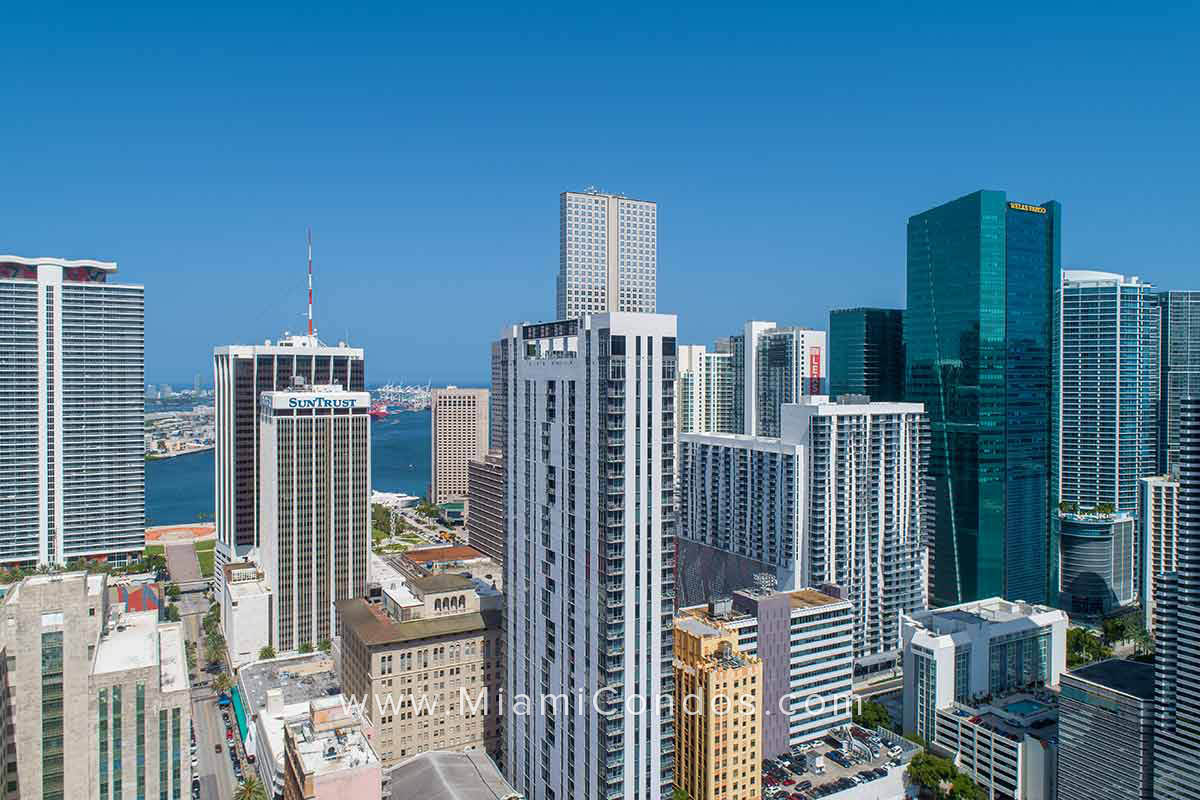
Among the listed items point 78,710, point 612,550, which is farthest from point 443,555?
point 78,710

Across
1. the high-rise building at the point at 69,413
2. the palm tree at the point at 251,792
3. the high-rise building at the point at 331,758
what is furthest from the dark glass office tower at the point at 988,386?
the high-rise building at the point at 69,413

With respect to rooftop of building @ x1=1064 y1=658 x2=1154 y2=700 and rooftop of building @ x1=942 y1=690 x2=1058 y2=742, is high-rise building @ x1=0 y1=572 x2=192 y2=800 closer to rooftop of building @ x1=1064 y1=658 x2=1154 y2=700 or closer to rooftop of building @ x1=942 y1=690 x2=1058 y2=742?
rooftop of building @ x1=942 y1=690 x2=1058 y2=742

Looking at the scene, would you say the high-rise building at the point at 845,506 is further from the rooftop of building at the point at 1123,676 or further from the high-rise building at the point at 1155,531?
the high-rise building at the point at 1155,531

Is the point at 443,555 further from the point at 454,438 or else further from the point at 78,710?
the point at 78,710

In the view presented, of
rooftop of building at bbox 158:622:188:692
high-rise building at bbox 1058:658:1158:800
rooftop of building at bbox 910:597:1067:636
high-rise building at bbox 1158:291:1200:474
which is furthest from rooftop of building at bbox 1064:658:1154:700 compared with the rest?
high-rise building at bbox 1158:291:1200:474

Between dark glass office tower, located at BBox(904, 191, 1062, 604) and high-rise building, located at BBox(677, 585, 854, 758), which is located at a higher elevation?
dark glass office tower, located at BBox(904, 191, 1062, 604)

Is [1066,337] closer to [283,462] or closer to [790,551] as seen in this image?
[790,551]

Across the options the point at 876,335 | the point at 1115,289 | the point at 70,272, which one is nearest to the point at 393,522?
the point at 70,272
